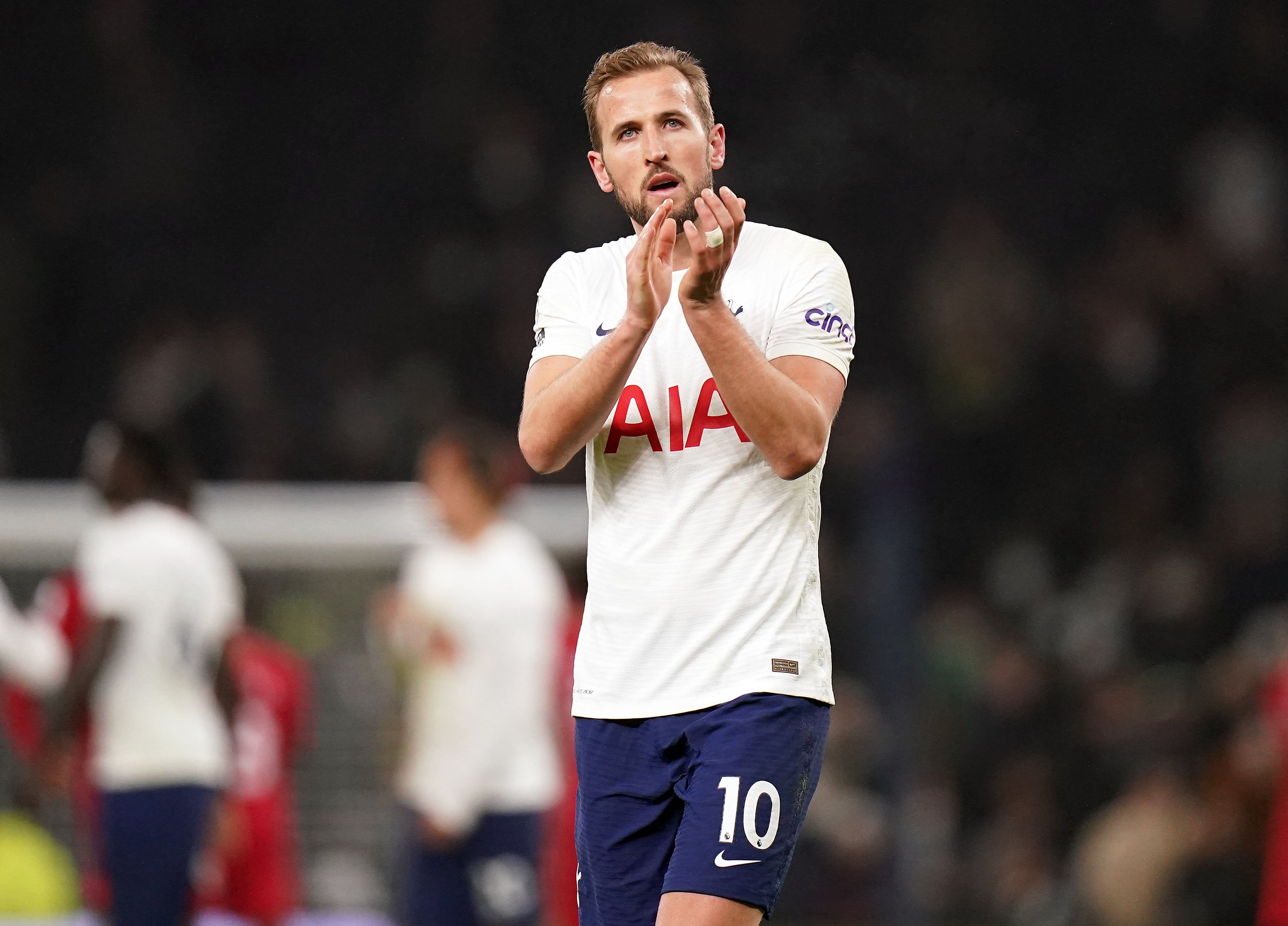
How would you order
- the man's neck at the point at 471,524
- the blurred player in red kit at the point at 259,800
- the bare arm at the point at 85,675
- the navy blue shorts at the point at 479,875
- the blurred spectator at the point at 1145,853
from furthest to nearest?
the blurred spectator at the point at 1145,853 < the blurred player in red kit at the point at 259,800 < the man's neck at the point at 471,524 < the navy blue shorts at the point at 479,875 < the bare arm at the point at 85,675

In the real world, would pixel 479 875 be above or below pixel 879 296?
below

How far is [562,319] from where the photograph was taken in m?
3.29

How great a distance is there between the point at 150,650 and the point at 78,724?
13.7 inches

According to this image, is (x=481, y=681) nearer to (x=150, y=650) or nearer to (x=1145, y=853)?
(x=150, y=650)

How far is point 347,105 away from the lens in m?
13.6

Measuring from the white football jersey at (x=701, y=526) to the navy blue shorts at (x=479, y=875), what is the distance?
10.8 ft

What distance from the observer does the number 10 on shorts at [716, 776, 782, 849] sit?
295 centimetres

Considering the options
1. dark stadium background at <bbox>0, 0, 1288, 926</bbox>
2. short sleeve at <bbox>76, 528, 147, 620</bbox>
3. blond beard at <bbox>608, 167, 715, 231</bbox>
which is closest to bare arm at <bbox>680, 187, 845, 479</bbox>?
blond beard at <bbox>608, 167, 715, 231</bbox>

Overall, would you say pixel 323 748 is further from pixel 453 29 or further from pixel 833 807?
pixel 453 29

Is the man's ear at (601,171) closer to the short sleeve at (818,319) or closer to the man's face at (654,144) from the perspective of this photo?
the man's face at (654,144)

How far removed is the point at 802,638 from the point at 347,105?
36.9 feet

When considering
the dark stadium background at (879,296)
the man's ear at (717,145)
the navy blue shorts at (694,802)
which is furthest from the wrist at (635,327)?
the dark stadium background at (879,296)

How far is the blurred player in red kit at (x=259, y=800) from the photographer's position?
23.6 ft

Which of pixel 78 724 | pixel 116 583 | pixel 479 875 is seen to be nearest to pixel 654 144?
pixel 116 583
